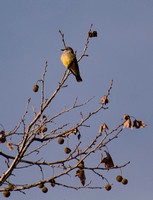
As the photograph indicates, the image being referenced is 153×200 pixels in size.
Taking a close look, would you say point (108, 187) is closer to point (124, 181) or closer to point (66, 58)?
point (124, 181)

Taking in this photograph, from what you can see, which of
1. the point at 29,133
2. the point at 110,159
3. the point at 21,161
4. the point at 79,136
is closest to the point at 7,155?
the point at 21,161

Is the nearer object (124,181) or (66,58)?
(124,181)

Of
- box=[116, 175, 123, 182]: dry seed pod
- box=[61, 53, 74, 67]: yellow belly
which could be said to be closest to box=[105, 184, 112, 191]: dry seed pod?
box=[116, 175, 123, 182]: dry seed pod

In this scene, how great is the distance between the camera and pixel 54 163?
535 centimetres

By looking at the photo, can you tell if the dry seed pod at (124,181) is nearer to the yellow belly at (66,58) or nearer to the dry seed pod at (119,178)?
the dry seed pod at (119,178)

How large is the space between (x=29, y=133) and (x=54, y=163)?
68cm

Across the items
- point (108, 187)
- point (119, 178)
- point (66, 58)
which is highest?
point (66, 58)

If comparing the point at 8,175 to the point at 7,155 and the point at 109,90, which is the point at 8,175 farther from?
the point at 109,90

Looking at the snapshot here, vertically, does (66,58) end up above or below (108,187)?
above

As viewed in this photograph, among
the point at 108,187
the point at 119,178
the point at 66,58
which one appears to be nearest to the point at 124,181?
the point at 119,178

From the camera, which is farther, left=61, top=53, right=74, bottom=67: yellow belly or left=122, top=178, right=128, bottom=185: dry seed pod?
left=61, top=53, right=74, bottom=67: yellow belly

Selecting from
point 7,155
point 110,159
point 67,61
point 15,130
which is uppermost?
point 67,61

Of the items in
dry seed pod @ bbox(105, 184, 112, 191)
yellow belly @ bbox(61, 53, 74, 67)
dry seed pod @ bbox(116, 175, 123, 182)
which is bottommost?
dry seed pod @ bbox(105, 184, 112, 191)

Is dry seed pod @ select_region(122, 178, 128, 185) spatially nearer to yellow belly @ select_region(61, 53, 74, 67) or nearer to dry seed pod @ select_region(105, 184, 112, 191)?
dry seed pod @ select_region(105, 184, 112, 191)
